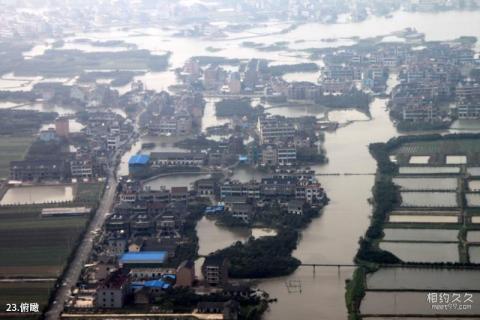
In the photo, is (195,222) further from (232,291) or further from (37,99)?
(37,99)

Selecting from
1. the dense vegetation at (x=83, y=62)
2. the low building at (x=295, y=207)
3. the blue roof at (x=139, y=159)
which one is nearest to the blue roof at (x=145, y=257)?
the low building at (x=295, y=207)

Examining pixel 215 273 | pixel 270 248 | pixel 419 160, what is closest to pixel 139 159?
pixel 419 160

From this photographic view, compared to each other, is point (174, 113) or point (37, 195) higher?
point (174, 113)

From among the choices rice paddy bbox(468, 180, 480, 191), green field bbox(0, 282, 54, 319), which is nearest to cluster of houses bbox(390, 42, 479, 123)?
rice paddy bbox(468, 180, 480, 191)

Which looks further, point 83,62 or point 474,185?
point 83,62

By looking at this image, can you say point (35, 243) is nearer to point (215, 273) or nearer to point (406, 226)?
point (215, 273)

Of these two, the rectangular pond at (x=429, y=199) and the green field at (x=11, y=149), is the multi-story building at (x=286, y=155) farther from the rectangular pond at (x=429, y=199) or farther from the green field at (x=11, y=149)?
the green field at (x=11, y=149)

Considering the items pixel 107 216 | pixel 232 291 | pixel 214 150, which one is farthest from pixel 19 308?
pixel 214 150
